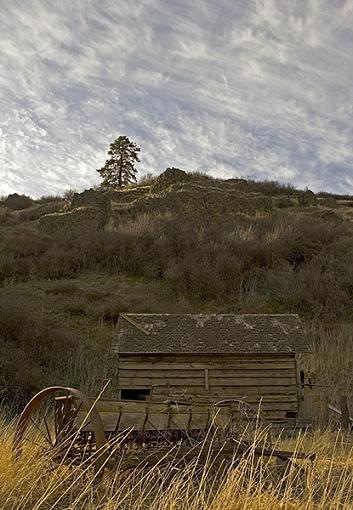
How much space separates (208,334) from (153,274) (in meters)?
11.5

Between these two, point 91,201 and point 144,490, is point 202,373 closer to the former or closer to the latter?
point 144,490

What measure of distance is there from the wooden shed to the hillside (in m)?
2.70

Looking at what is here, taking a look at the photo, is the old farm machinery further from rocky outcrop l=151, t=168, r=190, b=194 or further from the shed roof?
rocky outcrop l=151, t=168, r=190, b=194

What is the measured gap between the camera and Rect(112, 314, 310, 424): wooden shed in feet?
45.3

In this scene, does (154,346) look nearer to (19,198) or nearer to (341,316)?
(341,316)

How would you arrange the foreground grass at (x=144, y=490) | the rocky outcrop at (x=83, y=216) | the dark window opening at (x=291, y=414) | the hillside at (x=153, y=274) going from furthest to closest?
the rocky outcrop at (x=83, y=216)
the hillside at (x=153, y=274)
the dark window opening at (x=291, y=414)
the foreground grass at (x=144, y=490)

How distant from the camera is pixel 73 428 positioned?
15.3 feet

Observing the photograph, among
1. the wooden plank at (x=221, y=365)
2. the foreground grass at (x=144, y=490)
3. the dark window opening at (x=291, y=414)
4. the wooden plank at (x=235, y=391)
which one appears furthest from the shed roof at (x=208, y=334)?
the foreground grass at (x=144, y=490)

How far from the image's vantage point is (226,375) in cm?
1406

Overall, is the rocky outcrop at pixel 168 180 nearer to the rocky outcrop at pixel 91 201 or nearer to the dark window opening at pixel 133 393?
the rocky outcrop at pixel 91 201

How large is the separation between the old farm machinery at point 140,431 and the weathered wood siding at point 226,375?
861 centimetres

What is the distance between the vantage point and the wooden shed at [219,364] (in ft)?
45.3

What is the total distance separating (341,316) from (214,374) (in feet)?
31.7

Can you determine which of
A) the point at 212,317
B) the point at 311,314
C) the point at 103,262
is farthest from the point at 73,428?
the point at 103,262
